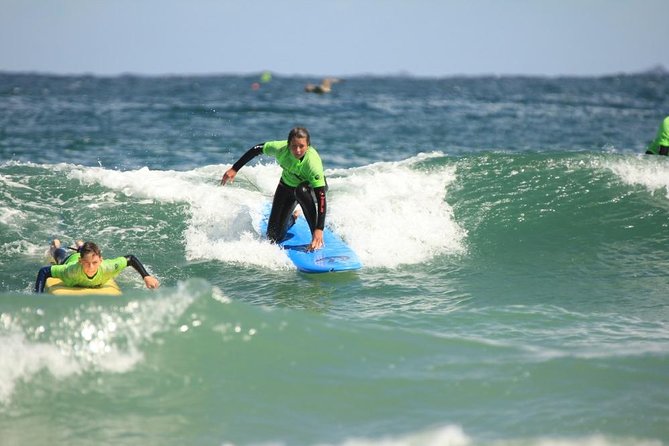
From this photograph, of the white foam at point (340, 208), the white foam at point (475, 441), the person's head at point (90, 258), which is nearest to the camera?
the white foam at point (475, 441)

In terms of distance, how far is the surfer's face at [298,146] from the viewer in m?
8.36

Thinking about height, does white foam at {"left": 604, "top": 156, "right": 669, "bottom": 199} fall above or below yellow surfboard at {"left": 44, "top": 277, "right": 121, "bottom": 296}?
above

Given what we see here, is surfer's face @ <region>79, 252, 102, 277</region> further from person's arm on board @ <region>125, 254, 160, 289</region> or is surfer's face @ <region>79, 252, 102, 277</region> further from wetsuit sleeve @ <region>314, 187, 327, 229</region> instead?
wetsuit sleeve @ <region>314, 187, 327, 229</region>

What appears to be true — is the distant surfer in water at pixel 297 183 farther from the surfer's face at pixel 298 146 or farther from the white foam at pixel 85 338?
the white foam at pixel 85 338

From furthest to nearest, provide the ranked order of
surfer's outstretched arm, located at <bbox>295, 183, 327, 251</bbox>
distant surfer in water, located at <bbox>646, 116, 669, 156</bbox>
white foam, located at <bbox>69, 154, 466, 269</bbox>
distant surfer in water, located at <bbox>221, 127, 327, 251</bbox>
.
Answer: distant surfer in water, located at <bbox>646, 116, 669, 156</bbox>, white foam, located at <bbox>69, 154, 466, 269</bbox>, surfer's outstretched arm, located at <bbox>295, 183, 327, 251</bbox>, distant surfer in water, located at <bbox>221, 127, 327, 251</bbox>

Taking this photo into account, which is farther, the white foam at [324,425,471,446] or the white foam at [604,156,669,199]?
the white foam at [604,156,669,199]

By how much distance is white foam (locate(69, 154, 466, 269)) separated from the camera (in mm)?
9812

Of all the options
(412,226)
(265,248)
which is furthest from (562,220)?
(265,248)

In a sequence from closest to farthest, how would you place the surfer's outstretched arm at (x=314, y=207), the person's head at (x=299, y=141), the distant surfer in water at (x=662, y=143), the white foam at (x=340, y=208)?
the person's head at (x=299, y=141) → the surfer's outstretched arm at (x=314, y=207) → the white foam at (x=340, y=208) → the distant surfer in water at (x=662, y=143)

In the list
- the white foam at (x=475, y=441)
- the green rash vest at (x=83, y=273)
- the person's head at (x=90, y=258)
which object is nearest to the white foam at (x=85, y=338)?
the person's head at (x=90, y=258)

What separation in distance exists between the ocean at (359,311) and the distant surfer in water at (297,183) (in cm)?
41

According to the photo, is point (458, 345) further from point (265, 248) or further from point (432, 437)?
point (265, 248)

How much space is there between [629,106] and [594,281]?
30868mm

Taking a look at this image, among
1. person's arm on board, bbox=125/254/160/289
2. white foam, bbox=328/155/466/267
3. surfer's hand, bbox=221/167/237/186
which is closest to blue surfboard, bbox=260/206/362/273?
white foam, bbox=328/155/466/267
